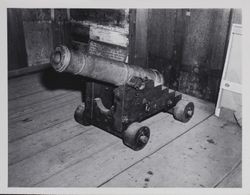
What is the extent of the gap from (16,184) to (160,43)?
2.89 m

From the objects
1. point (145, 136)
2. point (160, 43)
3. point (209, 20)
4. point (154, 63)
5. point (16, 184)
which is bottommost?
point (16, 184)

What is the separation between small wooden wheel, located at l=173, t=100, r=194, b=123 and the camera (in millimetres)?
3336

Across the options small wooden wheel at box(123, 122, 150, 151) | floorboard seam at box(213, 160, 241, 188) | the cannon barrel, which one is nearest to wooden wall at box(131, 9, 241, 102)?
the cannon barrel

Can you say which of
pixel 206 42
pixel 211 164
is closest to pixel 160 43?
pixel 206 42

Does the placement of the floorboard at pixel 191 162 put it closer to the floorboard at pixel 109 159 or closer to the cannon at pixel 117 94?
the floorboard at pixel 109 159

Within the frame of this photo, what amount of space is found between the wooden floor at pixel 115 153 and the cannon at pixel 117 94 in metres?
0.19

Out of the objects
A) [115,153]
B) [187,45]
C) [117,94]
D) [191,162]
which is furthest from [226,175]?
[187,45]

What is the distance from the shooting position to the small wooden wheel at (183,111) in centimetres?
334

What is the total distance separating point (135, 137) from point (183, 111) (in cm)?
91

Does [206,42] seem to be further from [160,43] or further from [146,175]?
[146,175]

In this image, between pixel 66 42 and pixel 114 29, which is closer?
pixel 114 29

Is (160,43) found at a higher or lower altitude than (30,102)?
higher

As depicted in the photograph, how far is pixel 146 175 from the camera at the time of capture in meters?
2.48

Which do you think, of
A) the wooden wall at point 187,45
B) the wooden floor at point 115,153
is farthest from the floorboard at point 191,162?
the wooden wall at point 187,45
